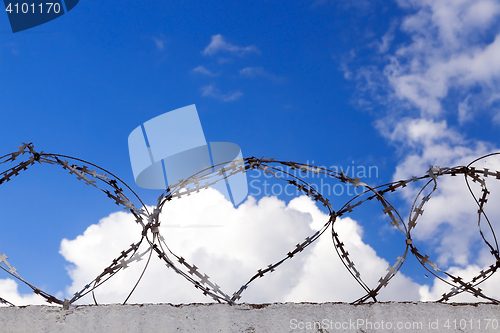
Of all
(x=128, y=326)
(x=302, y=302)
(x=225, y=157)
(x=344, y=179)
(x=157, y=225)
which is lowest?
(x=128, y=326)

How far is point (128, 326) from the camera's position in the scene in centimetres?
353

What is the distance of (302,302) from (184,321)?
3.62ft

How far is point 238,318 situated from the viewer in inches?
139

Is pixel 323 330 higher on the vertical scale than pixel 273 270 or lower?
lower

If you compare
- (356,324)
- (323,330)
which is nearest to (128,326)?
(323,330)

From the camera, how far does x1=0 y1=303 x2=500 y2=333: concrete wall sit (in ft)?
11.6

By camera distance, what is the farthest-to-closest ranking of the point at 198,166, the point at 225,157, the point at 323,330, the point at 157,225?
1. the point at 198,166
2. the point at 225,157
3. the point at 157,225
4. the point at 323,330

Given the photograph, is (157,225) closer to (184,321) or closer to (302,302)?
(184,321)

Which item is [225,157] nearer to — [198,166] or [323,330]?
[198,166]

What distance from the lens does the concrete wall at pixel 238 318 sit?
3521 millimetres

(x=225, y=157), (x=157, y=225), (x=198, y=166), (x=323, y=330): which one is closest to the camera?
(x=323, y=330)

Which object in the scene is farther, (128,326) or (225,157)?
(225,157)

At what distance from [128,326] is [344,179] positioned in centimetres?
249

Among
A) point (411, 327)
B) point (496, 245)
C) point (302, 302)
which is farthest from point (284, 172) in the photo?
point (496, 245)
